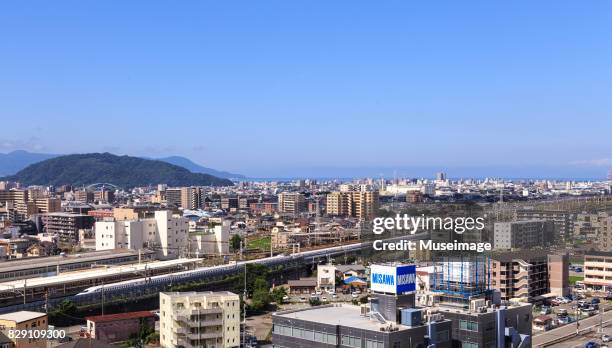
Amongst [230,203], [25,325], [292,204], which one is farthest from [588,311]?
[230,203]

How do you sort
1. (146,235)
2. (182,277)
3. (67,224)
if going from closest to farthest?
(182,277), (146,235), (67,224)

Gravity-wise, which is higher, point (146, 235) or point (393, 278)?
point (393, 278)

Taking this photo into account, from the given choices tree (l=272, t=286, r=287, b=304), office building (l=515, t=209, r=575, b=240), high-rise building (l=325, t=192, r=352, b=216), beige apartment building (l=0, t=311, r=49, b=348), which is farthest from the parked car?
high-rise building (l=325, t=192, r=352, b=216)

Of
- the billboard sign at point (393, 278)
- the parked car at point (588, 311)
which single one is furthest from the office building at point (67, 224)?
the billboard sign at point (393, 278)

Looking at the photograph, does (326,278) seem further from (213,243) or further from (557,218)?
(557,218)

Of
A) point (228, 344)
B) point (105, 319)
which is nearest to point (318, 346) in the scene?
point (228, 344)

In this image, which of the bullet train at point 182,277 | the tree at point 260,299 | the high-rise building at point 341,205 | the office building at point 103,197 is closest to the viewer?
the bullet train at point 182,277

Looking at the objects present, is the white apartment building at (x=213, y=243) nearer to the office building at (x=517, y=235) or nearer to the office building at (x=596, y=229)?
the office building at (x=517, y=235)
